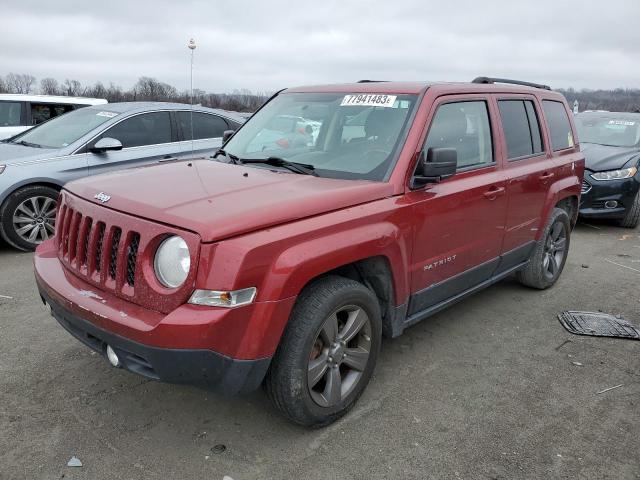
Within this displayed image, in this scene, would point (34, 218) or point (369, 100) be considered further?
point (34, 218)

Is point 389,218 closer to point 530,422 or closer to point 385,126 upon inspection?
point 385,126

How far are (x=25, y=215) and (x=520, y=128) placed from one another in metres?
5.22

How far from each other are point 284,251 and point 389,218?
30.9 inches

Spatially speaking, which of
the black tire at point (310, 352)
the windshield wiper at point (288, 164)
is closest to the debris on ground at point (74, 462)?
the black tire at point (310, 352)

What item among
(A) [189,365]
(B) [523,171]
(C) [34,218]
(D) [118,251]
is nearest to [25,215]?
(C) [34,218]

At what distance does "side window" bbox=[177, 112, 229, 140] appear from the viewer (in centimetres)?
709

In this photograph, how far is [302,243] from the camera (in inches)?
101

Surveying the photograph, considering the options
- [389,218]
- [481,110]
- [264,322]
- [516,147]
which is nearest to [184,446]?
[264,322]

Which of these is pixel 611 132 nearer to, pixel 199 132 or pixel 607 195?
pixel 607 195

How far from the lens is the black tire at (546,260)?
194 inches

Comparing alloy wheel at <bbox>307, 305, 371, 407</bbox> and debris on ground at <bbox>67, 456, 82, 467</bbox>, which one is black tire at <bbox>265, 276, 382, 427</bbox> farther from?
debris on ground at <bbox>67, 456, 82, 467</bbox>

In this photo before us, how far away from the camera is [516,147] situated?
425 centimetres

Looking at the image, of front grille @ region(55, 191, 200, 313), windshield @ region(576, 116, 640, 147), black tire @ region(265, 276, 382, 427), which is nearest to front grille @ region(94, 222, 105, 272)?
front grille @ region(55, 191, 200, 313)

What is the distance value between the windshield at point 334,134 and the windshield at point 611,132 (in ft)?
22.4
